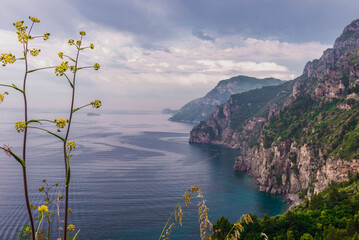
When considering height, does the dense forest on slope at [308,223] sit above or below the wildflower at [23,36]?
below

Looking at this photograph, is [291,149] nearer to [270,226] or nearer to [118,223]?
[270,226]

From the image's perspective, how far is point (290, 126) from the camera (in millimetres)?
168000

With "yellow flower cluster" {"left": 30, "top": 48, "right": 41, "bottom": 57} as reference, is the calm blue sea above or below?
below

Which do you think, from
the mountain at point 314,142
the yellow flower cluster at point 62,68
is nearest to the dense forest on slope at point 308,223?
the mountain at point 314,142

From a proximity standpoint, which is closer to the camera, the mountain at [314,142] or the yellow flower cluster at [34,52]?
the yellow flower cluster at [34,52]

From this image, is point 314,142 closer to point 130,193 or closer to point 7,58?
point 130,193

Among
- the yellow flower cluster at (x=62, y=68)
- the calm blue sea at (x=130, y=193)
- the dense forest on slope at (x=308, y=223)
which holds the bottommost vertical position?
the calm blue sea at (x=130, y=193)

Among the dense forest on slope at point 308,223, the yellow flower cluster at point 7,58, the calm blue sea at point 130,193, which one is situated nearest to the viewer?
the yellow flower cluster at point 7,58

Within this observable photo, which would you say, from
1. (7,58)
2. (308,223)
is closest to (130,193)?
(308,223)

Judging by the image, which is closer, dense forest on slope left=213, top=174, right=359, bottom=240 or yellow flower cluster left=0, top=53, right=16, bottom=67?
yellow flower cluster left=0, top=53, right=16, bottom=67

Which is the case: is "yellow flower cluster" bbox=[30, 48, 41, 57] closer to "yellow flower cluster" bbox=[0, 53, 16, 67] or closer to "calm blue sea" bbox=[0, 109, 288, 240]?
"yellow flower cluster" bbox=[0, 53, 16, 67]

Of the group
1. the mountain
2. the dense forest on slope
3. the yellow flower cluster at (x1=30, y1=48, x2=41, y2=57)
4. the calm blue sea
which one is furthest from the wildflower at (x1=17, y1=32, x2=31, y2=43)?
the mountain

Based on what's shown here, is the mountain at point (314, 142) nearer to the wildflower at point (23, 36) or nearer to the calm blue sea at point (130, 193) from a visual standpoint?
the calm blue sea at point (130, 193)

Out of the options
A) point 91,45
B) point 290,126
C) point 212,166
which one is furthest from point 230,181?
point 91,45
